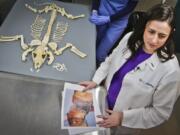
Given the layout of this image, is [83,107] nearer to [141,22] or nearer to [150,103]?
[150,103]

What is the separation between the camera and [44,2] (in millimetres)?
2293

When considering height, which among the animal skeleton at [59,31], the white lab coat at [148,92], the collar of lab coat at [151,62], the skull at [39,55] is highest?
the animal skeleton at [59,31]

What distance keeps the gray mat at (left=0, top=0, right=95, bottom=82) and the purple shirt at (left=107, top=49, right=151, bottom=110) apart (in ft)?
0.49

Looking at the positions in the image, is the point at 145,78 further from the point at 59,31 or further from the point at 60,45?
the point at 59,31

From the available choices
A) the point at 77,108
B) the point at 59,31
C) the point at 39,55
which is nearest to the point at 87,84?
the point at 77,108

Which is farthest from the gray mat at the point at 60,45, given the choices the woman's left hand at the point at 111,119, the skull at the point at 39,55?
the woman's left hand at the point at 111,119

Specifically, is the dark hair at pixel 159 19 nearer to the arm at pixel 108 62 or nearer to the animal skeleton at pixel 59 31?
the arm at pixel 108 62

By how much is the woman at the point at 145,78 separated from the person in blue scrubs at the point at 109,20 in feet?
1.93

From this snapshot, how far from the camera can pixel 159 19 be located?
1.40 m

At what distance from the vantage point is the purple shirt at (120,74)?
1.58 meters

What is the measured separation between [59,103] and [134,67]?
399 millimetres

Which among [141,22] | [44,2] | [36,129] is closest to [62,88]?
[36,129]

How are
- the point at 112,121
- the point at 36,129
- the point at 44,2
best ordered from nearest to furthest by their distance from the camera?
1. the point at 36,129
2. the point at 112,121
3. the point at 44,2

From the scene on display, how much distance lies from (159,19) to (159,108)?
408 millimetres
